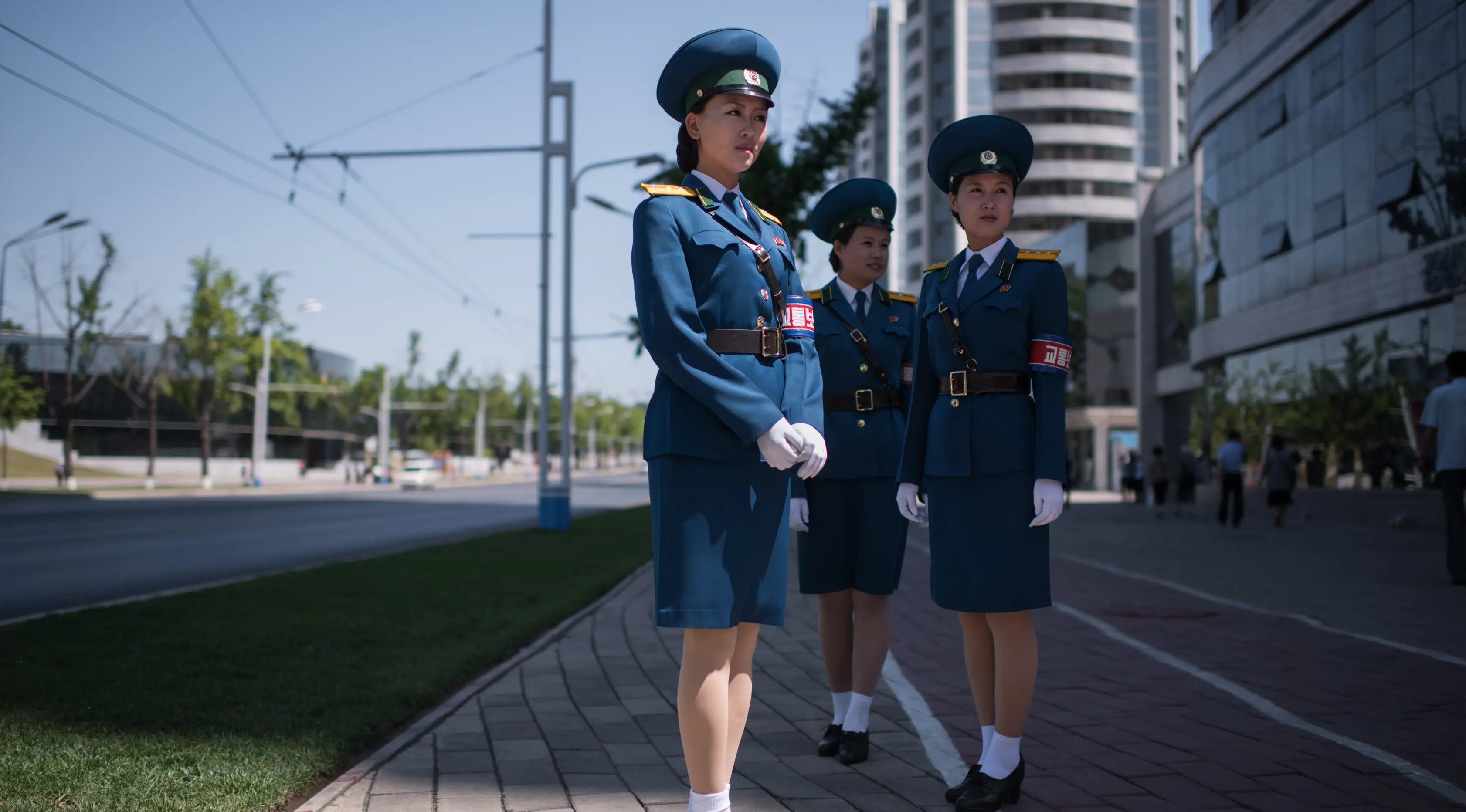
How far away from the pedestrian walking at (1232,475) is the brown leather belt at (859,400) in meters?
20.0

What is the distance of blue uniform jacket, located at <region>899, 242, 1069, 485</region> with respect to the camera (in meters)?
3.69

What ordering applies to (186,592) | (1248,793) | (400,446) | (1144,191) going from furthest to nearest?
(400,446) < (1144,191) < (186,592) < (1248,793)

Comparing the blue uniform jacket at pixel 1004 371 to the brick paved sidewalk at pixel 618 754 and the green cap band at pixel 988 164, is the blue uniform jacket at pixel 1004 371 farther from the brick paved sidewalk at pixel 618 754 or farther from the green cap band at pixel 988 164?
the brick paved sidewalk at pixel 618 754

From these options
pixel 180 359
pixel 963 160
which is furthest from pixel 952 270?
pixel 180 359

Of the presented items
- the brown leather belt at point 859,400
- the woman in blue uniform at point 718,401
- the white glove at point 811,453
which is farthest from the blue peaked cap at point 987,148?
the white glove at point 811,453

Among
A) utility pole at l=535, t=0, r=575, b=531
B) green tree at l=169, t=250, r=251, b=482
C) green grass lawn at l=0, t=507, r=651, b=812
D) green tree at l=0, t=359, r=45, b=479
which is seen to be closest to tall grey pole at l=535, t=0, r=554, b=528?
utility pole at l=535, t=0, r=575, b=531

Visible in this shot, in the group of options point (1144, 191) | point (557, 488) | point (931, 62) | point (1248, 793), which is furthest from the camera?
point (931, 62)

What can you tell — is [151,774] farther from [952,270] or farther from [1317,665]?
[1317,665]

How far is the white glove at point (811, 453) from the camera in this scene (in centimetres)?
289

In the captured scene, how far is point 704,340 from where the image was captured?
2916mm

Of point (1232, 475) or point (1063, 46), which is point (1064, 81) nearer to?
point (1063, 46)

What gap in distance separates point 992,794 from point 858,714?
0.79 meters

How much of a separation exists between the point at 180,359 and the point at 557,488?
38.2 m

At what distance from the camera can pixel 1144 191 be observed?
4712 cm
